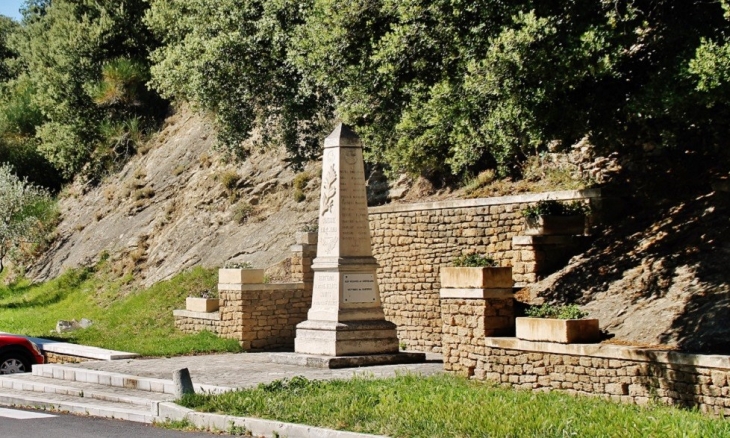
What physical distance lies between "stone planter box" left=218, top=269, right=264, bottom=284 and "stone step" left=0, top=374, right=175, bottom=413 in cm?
457

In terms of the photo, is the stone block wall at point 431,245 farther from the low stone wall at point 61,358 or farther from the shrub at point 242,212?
the shrub at point 242,212

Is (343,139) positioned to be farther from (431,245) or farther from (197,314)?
(197,314)

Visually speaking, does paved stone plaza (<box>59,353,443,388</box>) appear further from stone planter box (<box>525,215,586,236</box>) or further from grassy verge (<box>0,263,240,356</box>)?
stone planter box (<box>525,215,586,236</box>)

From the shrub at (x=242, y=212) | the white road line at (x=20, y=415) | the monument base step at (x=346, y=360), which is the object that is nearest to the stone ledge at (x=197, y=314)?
the monument base step at (x=346, y=360)

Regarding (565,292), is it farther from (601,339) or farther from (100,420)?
(100,420)

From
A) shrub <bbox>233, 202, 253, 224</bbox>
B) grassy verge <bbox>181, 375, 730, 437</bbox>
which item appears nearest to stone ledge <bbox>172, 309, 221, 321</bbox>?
shrub <bbox>233, 202, 253, 224</bbox>

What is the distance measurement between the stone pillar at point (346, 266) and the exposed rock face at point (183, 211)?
675 cm

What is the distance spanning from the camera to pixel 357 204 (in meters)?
17.7

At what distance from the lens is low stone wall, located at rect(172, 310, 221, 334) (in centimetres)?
2180

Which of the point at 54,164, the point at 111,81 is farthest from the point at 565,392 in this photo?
the point at 54,164

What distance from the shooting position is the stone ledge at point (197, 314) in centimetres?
2177

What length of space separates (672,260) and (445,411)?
625 centimetres

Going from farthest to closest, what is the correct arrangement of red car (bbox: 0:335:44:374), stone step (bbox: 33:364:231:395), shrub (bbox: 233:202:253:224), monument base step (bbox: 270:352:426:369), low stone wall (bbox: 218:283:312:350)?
1. shrub (bbox: 233:202:253:224)
2. low stone wall (bbox: 218:283:312:350)
3. red car (bbox: 0:335:44:374)
4. monument base step (bbox: 270:352:426:369)
5. stone step (bbox: 33:364:231:395)

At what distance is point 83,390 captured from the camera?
15734mm
